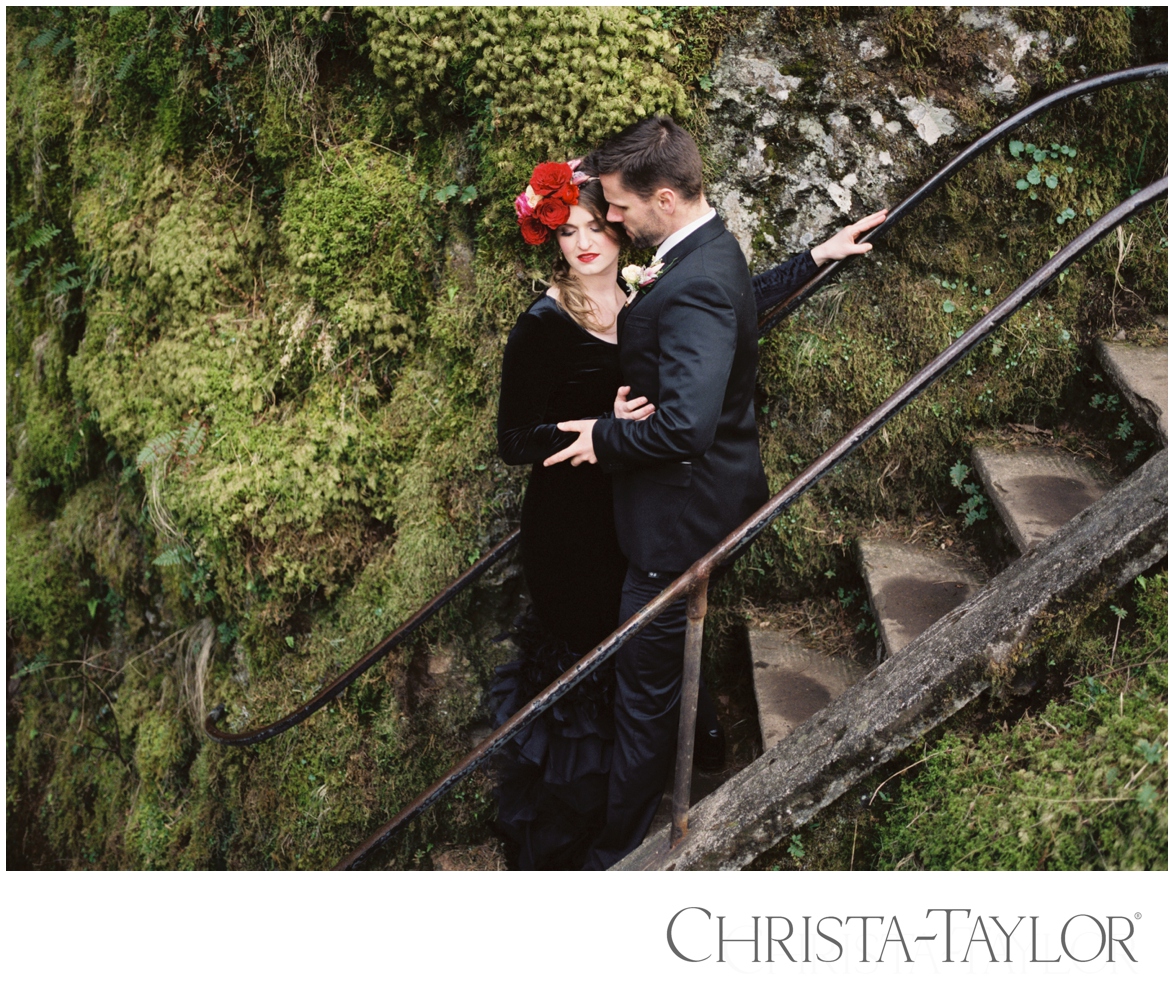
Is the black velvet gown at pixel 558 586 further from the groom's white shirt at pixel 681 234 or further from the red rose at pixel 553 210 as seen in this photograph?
the groom's white shirt at pixel 681 234

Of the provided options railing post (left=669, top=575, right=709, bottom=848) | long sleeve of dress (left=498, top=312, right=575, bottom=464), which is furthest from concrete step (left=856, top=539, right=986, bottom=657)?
long sleeve of dress (left=498, top=312, right=575, bottom=464)

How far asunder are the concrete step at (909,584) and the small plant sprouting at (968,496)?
188mm

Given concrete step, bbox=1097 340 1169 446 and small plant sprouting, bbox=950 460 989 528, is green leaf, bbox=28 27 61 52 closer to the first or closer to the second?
small plant sprouting, bbox=950 460 989 528

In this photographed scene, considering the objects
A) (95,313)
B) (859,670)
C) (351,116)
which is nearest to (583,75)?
(351,116)

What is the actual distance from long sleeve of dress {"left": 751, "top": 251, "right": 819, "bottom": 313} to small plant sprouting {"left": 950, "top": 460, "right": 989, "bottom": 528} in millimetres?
1041

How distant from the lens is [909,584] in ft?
10.7

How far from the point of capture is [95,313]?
484 cm

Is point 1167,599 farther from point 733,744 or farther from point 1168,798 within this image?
point 733,744

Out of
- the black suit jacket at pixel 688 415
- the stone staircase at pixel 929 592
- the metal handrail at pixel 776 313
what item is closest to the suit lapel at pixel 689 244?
the black suit jacket at pixel 688 415

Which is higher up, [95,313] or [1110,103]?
[1110,103]

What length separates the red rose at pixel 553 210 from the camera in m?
2.87

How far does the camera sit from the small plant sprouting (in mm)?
3410

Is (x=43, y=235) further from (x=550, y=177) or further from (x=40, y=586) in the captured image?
(x=550, y=177)

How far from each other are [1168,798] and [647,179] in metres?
2.23
